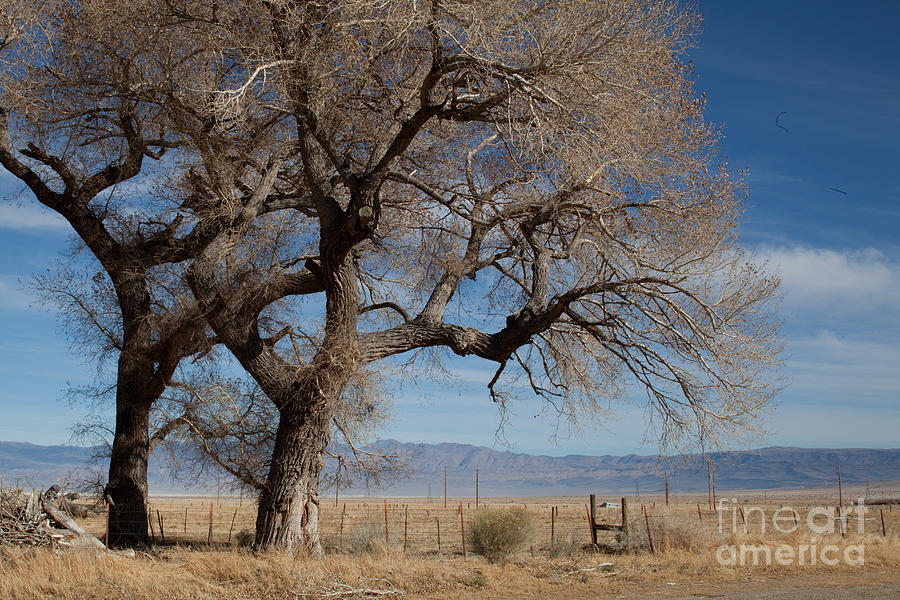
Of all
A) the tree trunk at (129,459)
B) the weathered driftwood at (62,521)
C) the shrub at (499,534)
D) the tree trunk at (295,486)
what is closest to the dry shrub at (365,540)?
the shrub at (499,534)

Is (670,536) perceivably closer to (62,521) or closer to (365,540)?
(365,540)

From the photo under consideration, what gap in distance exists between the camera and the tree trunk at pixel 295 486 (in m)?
12.2

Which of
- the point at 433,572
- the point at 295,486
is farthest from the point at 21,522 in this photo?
the point at 433,572

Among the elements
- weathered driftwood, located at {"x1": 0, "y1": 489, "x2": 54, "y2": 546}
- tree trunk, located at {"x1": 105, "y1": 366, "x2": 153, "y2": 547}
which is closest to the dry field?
weathered driftwood, located at {"x1": 0, "y1": 489, "x2": 54, "y2": 546}

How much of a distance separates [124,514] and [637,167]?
40.1 ft

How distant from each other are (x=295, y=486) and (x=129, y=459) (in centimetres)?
555

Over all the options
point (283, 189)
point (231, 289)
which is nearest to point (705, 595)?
point (231, 289)

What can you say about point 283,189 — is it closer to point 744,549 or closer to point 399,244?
point 399,244

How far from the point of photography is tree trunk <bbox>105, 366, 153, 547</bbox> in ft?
51.7

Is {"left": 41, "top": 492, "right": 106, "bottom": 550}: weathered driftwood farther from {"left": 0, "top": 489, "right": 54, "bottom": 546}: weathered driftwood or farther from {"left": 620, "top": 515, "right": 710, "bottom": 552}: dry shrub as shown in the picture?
{"left": 620, "top": 515, "right": 710, "bottom": 552}: dry shrub

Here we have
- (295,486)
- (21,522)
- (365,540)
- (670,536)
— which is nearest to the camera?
(21,522)

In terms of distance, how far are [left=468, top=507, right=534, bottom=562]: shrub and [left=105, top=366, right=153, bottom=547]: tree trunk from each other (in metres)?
6.99

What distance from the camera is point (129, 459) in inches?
630

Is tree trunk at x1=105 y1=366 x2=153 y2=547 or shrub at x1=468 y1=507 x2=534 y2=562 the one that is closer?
tree trunk at x1=105 y1=366 x2=153 y2=547
